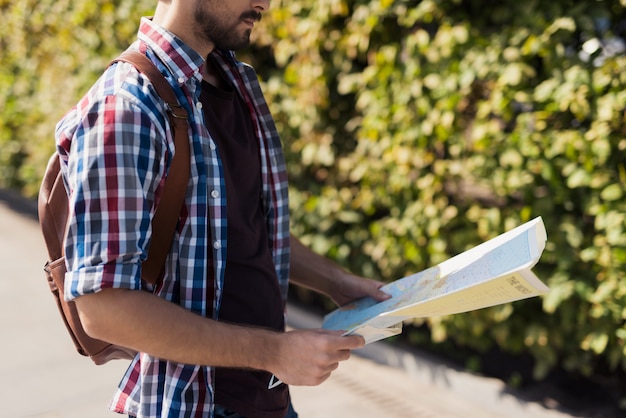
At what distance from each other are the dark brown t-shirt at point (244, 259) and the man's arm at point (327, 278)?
0.21 metres

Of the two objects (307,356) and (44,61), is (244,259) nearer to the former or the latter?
(307,356)

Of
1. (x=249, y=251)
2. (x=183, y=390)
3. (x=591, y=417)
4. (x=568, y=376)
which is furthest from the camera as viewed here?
(x=568, y=376)

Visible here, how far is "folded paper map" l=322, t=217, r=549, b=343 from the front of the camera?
140cm

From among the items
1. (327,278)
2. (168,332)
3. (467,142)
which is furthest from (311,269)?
(467,142)

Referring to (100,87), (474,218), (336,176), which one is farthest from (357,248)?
(100,87)

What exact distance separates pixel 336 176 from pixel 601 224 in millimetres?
1745

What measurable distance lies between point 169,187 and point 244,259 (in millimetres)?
305

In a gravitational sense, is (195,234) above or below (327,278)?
above

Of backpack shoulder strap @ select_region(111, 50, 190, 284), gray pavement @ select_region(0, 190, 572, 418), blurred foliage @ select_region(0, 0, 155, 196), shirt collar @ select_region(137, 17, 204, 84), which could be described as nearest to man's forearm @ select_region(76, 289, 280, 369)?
backpack shoulder strap @ select_region(111, 50, 190, 284)

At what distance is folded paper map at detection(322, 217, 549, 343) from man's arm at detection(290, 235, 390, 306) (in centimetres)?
26

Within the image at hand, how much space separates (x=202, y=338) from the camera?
149cm

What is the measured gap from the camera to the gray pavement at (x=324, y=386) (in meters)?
4.03

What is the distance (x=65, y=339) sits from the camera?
193 inches

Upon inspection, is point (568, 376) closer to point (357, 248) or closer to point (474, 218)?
point (474, 218)
